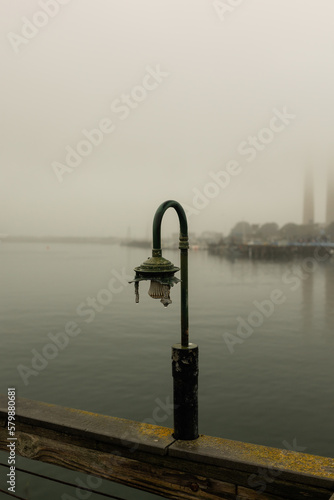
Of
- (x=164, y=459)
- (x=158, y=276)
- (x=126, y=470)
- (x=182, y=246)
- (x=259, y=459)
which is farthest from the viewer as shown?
(x=182, y=246)

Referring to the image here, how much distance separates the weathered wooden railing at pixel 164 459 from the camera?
4.32 metres

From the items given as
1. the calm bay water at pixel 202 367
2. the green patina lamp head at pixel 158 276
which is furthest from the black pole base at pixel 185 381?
the calm bay water at pixel 202 367

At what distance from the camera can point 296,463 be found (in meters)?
4.41

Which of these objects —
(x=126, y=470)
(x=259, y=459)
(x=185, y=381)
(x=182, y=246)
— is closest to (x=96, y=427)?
(x=126, y=470)

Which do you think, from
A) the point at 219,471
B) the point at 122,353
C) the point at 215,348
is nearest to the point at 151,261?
the point at 219,471

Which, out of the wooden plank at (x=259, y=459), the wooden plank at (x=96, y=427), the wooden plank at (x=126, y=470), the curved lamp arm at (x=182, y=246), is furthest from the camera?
the curved lamp arm at (x=182, y=246)

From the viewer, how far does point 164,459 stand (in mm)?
4762

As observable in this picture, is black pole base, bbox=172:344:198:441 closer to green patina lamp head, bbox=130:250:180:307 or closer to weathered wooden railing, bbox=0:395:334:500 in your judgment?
weathered wooden railing, bbox=0:395:334:500

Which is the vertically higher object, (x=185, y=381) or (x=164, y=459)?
(x=185, y=381)

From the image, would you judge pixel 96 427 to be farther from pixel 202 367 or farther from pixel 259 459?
pixel 202 367

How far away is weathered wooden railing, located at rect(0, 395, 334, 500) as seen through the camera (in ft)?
14.2

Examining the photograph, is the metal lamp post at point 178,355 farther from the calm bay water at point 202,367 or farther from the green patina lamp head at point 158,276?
the calm bay water at point 202,367

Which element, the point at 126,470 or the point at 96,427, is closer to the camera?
the point at 126,470

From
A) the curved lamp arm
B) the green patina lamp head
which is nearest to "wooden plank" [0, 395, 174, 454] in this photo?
the curved lamp arm
